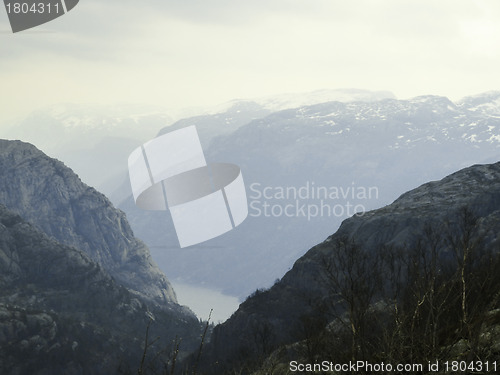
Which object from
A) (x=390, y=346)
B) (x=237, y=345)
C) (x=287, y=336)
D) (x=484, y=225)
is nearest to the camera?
(x=390, y=346)

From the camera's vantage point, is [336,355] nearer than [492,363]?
No

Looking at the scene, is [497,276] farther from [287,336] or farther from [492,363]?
[287,336]

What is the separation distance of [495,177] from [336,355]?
6272 inches

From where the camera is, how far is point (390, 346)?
26.0m

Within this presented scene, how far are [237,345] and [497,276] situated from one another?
146 metres

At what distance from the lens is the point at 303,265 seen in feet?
623

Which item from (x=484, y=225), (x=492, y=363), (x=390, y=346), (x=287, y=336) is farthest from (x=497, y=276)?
(x=287, y=336)

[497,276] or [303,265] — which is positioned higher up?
[497,276]

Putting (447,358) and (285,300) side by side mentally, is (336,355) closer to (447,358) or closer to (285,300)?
(447,358)

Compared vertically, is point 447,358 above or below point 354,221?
above

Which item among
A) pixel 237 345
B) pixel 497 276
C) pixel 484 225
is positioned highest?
pixel 497 276

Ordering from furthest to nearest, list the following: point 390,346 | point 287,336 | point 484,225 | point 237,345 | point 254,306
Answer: point 254,306
point 237,345
point 287,336
point 484,225
point 390,346

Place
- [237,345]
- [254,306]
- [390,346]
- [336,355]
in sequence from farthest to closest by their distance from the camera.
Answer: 1. [254,306]
2. [237,345]
3. [336,355]
4. [390,346]

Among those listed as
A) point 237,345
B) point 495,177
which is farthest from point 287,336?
point 495,177
